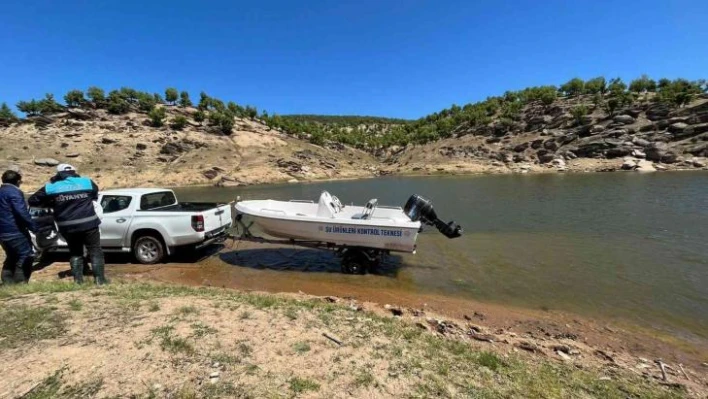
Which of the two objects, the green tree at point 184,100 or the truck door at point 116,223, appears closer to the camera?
the truck door at point 116,223

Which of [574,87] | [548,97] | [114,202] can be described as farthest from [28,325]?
[574,87]

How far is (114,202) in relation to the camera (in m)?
10.5

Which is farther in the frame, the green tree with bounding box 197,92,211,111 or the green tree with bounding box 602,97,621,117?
the green tree with bounding box 197,92,211,111

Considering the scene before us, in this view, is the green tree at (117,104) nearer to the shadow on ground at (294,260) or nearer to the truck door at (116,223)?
the truck door at (116,223)

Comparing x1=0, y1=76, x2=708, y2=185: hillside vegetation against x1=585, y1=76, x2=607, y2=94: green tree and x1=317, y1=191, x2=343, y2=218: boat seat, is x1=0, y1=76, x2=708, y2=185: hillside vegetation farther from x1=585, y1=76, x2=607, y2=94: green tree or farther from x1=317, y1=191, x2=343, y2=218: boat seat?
x1=317, y1=191, x2=343, y2=218: boat seat

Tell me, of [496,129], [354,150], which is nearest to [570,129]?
[496,129]

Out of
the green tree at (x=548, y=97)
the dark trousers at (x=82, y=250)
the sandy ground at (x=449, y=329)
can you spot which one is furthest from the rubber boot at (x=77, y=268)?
the green tree at (x=548, y=97)

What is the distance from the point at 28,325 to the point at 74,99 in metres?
87.2

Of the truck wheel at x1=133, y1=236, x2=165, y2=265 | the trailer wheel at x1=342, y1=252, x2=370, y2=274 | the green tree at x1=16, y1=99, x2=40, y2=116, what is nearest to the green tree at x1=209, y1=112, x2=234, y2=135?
the green tree at x1=16, y1=99, x2=40, y2=116

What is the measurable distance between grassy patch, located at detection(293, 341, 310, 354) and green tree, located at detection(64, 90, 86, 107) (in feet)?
289

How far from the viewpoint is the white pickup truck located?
10047mm

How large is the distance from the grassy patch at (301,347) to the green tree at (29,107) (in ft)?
285

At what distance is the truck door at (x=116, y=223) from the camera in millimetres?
10250

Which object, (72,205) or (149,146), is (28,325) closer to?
(72,205)
